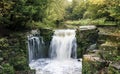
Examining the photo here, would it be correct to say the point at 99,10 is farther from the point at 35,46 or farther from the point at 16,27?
the point at 16,27

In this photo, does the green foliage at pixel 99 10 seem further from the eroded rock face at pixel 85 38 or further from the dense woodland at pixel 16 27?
the eroded rock face at pixel 85 38

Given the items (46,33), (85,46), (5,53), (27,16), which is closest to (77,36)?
(85,46)

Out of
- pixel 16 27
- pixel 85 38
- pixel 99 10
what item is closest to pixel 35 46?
pixel 16 27

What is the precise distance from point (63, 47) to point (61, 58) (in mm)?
825

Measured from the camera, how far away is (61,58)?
15.6 meters

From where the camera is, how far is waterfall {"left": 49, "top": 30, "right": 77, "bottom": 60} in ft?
51.6

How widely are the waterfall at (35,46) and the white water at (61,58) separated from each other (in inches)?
15.0

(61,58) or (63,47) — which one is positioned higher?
(63,47)

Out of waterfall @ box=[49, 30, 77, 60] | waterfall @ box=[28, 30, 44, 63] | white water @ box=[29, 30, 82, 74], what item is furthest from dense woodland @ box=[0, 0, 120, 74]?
waterfall @ box=[49, 30, 77, 60]

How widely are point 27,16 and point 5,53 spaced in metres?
3.26

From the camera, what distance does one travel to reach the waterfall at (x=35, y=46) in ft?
47.1

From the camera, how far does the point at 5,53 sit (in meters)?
10.8

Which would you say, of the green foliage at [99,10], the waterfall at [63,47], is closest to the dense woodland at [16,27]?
the green foliage at [99,10]

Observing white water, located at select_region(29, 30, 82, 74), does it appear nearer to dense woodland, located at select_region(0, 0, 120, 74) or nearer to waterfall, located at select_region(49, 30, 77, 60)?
waterfall, located at select_region(49, 30, 77, 60)
